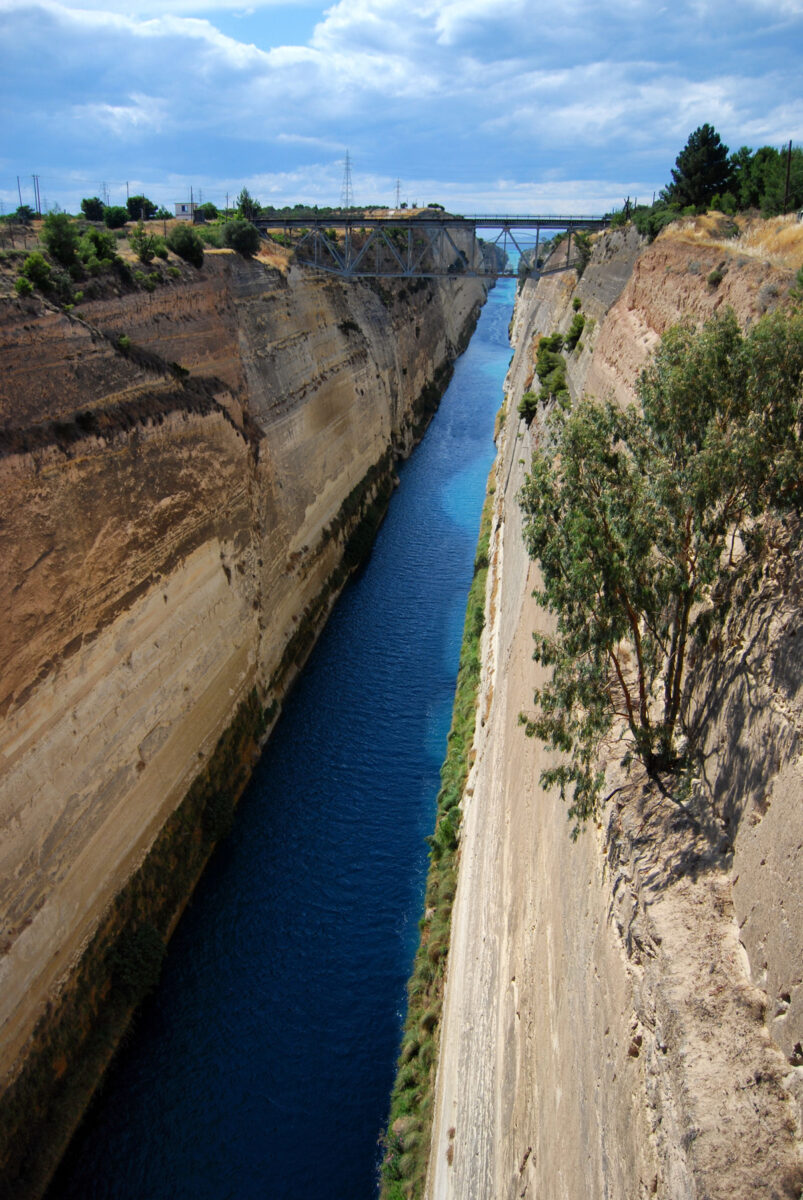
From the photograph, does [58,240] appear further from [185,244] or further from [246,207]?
[246,207]

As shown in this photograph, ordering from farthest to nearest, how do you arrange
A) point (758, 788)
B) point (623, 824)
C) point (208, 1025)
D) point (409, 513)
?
point (409, 513)
point (208, 1025)
point (623, 824)
point (758, 788)

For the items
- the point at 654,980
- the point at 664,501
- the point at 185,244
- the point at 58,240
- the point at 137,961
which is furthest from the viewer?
the point at 185,244

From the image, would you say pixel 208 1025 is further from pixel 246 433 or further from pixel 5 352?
pixel 246 433

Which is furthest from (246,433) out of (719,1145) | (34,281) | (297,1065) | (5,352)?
(719,1145)

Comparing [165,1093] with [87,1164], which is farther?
[165,1093]

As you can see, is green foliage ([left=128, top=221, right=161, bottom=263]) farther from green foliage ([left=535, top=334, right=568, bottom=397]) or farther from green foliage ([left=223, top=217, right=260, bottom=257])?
green foliage ([left=535, top=334, right=568, bottom=397])

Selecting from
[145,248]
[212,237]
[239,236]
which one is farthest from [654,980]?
[212,237]

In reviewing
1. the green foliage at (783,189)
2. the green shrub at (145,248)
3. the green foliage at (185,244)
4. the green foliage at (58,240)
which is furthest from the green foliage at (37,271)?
the green foliage at (783,189)
